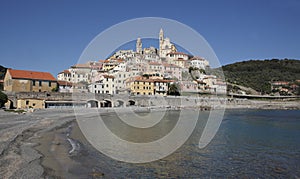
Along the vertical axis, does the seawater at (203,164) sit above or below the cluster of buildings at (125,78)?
below

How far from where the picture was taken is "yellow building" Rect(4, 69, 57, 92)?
45312 mm

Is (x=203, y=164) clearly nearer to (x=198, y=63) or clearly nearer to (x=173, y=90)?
(x=173, y=90)

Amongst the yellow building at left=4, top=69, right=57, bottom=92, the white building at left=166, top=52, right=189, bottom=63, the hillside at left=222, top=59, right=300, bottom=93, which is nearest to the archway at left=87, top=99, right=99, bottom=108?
the yellow building at left=4, top=69, right=57, bottom=92

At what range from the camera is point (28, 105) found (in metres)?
39.0

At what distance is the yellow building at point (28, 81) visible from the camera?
45.3m

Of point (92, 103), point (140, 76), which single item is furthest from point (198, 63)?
point (92, 103)

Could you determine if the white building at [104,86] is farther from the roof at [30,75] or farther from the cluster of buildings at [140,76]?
the roof at [30,75]

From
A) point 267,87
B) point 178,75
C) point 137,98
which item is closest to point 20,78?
point 137,98

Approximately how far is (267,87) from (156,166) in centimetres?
10438

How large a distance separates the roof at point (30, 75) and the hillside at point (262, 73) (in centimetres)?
7692

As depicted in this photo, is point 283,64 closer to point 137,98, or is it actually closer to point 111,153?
point 137,98

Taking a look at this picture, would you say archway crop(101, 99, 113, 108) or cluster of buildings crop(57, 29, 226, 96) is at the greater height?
cluster of buildings crop(57, 29, 226, 96)

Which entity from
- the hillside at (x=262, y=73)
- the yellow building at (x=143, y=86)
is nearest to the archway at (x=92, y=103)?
the yellow building at (x=143, y=86)

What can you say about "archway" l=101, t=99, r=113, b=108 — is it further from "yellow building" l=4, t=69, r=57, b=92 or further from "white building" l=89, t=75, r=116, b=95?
"yellow building" l=4, t=69, r=57, b=92
